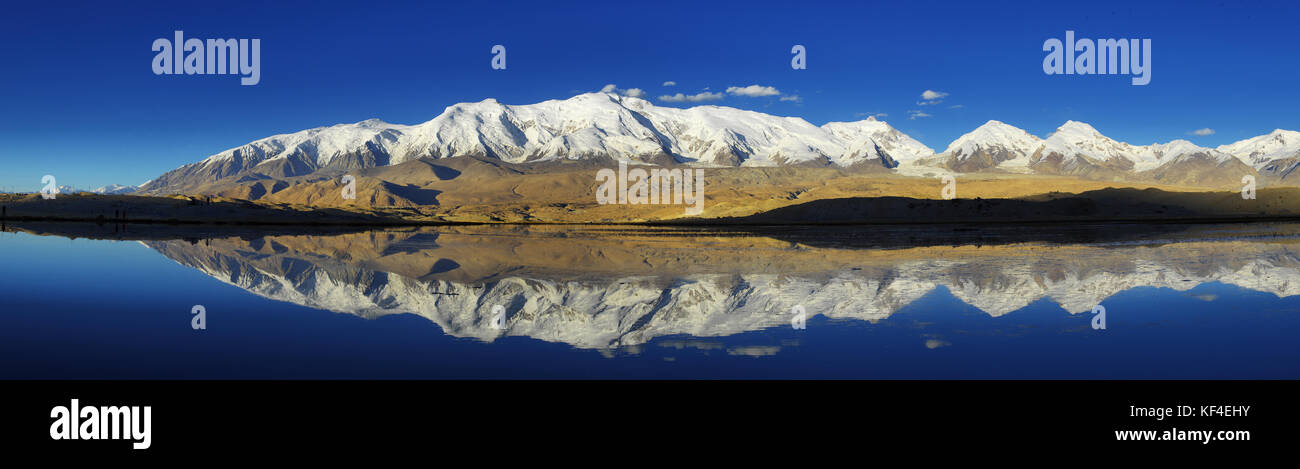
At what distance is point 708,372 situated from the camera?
8.23m

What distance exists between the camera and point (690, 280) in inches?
713

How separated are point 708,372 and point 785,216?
64115mm

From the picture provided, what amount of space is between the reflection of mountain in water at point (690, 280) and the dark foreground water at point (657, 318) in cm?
10

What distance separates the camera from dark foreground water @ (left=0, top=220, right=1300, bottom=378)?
8.59 meters

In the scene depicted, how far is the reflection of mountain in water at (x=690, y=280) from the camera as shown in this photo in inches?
488
